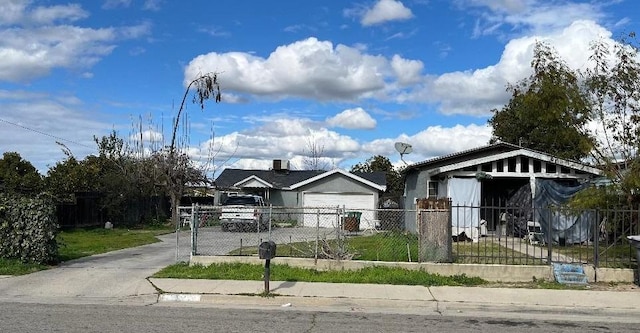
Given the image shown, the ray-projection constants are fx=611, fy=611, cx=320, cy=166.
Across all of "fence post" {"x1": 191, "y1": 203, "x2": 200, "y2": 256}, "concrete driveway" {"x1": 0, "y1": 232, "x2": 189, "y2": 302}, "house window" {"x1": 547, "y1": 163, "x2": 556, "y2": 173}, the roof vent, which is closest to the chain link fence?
"fence post" {"x1": 191, "y1": 203, "x2": 200, "y2": 256}

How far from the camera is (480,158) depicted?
883 inches

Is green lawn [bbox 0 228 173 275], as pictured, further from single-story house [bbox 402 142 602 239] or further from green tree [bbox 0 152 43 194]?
single-story house [bbox 402 142 602 239]

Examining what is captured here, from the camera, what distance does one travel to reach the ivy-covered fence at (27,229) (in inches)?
543

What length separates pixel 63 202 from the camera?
86.5 ft

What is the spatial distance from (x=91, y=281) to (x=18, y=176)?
17.8m

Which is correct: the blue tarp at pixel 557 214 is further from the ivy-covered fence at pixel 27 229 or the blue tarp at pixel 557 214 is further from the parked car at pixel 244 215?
the ivy-covered fence at pixel 27 229

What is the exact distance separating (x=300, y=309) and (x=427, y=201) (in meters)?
5.35

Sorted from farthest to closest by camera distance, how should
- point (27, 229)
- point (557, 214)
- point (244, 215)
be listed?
point (244, 215) < point (557, 214) < point (27, 229)

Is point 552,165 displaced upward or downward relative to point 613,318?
upward

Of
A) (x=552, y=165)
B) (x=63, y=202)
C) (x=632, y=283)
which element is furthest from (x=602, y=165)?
(x=63, y=202)

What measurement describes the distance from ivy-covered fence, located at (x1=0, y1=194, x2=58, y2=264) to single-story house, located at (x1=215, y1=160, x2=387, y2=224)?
2103 cm

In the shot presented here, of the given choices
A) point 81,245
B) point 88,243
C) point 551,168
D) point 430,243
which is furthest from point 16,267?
point 551,168

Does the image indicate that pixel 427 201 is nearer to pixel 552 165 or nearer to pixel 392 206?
pixel 552 165

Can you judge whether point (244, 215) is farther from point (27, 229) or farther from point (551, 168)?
point (551, 168)
